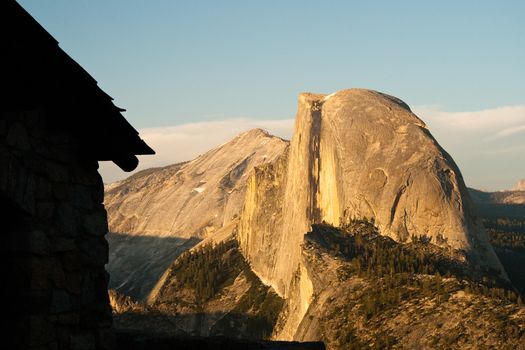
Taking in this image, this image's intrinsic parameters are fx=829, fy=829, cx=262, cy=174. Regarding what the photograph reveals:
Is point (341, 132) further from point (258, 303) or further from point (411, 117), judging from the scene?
point (258, 303)

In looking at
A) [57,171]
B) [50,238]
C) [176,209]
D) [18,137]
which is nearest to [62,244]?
[50,238]

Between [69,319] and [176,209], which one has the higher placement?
[176,209]

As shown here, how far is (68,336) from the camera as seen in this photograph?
27.4ft

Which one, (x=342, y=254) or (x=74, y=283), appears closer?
(x=74, y=283)

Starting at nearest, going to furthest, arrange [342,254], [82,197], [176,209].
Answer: [82,197]
[342,254]
[176,209]

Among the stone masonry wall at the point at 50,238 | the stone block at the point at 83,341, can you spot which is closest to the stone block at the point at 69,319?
the stone masonry wall at the point at 50,238

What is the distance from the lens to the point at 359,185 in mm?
72938

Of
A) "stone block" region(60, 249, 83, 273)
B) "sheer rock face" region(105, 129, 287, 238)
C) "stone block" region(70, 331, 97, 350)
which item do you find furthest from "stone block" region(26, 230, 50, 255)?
"sheer rock face" region(105, 129, 287, 238)

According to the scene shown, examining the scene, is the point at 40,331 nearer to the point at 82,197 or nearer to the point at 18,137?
the point at 82,197

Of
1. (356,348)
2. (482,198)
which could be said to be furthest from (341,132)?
(482,198)

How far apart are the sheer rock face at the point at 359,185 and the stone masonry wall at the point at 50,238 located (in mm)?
53267

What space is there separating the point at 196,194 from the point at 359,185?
62.1 m

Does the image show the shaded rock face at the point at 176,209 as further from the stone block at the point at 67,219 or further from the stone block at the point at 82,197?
the stone block at the point at 67,219

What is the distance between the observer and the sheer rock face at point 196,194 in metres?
124
